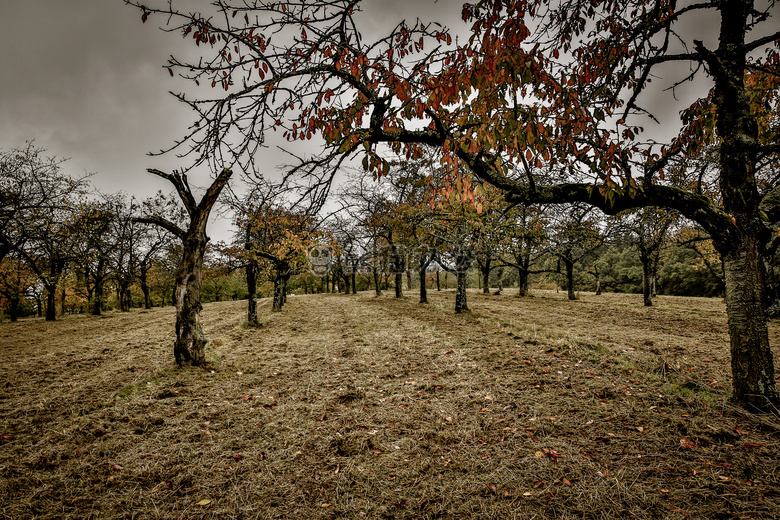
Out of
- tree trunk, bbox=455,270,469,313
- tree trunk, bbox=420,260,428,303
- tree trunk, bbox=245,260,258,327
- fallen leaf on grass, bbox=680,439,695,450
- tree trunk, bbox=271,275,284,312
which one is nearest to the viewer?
fallen leaf on grass, bbox=680,439,695,450

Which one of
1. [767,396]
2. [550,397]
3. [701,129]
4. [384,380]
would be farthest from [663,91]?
[384,380]

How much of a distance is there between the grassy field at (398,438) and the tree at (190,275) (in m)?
0.56

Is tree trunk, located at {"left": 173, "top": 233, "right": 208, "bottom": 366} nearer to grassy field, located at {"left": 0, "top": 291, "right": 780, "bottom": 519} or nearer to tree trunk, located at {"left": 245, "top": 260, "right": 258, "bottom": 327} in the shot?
grassy field, located at {"left": 0, "top": 291, "right": 780, "bottom": 519}

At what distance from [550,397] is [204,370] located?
6598 mm

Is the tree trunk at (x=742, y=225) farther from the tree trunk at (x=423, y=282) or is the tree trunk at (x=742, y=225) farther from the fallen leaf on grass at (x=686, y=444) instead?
the tree trunk at (x=423, y=282)

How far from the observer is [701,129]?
3.83 metres

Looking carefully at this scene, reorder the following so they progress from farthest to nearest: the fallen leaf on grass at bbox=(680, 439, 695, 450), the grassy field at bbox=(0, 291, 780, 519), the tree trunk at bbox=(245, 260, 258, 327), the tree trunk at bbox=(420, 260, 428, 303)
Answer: the tree trunk at bbox=(420, 260, 428, 303) → the tree trunk at bbox=(245, 260, 258, 327) → the fallen leaf on grass at bbox=(680, 439, 695, 450) → the grassy field at bbox=(0, 291, 780, 519)

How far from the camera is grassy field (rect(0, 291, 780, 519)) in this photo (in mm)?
2535

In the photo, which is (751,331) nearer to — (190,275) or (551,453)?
(551,453)

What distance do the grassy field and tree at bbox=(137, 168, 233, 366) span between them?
557mm

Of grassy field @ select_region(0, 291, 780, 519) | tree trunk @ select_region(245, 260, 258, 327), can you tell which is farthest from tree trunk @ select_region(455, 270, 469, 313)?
tree trunk @ select_region(245, 260, 258, 327)

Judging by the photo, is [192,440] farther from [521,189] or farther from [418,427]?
[521,189]

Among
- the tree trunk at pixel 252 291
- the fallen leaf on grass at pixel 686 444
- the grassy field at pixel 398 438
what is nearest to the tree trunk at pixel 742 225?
the grassy field at pixel 398 438

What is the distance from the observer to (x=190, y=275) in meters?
6.48
